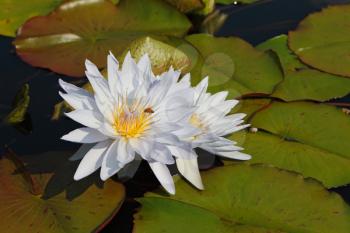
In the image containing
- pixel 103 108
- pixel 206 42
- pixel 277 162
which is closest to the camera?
pixel 103 108

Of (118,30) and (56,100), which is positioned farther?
(118,30)

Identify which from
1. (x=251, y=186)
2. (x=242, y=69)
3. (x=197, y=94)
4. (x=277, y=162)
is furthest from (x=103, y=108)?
(x=242, y=69)

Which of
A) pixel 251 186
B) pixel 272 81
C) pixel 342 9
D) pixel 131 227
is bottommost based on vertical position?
pixel 131 227

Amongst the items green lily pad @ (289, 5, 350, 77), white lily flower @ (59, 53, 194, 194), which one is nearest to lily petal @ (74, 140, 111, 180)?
white lily flower @ (59, 53, 194, 194)

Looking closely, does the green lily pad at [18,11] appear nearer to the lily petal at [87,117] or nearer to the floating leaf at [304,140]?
the lily petal at [87,117]

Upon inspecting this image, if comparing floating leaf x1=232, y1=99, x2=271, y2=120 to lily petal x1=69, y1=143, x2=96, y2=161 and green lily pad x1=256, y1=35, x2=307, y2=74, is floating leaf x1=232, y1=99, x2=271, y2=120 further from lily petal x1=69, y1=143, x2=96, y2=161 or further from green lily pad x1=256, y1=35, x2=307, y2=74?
lily petal x1=69, y1=143, x2=96, y2=161

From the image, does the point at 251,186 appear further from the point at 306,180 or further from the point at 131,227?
the point at 131,227
